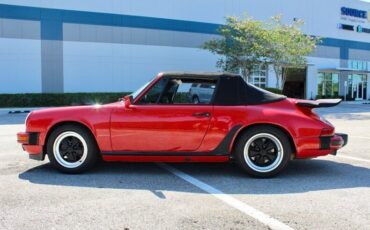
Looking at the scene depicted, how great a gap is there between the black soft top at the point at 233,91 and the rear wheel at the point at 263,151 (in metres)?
0.44

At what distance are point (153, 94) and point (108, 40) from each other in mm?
22486

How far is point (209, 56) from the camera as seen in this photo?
3133 cm

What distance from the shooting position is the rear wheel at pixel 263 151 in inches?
227

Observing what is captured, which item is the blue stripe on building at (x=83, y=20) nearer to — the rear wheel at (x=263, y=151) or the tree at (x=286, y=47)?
the tree at (x=286, y=47)

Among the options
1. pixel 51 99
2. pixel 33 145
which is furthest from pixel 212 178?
pixel 51 99

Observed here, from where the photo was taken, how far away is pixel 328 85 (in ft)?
131

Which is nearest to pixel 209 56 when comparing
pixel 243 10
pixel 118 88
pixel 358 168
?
pixel 243 10

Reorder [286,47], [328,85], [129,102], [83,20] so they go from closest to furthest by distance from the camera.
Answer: [129,102]
[286,47]
[83,20]
[328,85]

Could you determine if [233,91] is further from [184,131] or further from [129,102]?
[129,102]

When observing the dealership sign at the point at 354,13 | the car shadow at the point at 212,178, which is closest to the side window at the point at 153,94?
the car shadow at the point at 212,178

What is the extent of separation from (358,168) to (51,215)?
4671mm

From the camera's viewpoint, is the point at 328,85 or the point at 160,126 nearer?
the point at 160,126

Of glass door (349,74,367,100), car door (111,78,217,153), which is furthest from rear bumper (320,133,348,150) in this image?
glass door (349,74,367,100)

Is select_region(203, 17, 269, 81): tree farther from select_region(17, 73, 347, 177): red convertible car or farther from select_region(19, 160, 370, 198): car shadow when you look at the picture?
select_region(17, 73, 347, 177): red convertible car
